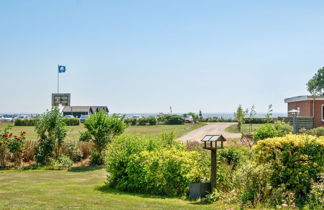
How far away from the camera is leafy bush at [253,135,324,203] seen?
7.54 m

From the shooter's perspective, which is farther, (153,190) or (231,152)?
(231,152)

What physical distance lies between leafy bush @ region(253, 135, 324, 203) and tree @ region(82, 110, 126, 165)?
8888 millimetres

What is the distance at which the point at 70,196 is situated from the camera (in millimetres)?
8273

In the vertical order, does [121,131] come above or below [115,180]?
above

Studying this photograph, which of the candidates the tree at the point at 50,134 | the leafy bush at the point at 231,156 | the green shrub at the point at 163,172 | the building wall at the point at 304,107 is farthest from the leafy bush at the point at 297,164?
the building wall at the point at 304,107

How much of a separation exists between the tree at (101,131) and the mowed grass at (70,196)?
318 centimetres

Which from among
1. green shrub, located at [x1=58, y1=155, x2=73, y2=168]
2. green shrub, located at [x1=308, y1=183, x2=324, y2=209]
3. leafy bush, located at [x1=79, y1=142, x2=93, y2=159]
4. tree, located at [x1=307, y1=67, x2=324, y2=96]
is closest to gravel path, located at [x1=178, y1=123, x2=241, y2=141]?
leafy bush, located at [x1=79, y1=142, x2=93, y2=159]

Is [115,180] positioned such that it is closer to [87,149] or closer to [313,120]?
[87,149]

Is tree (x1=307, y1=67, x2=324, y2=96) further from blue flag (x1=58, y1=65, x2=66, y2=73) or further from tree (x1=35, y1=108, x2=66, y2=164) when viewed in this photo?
tree (x1=35, y1=108, x2=66, y2=164)

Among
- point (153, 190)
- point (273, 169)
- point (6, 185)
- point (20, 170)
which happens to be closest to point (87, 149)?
point (20, 170)

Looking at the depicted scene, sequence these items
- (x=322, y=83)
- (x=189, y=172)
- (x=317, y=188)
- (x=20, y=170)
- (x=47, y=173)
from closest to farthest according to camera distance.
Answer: (x=317, y=188), (x=189, y=172), (x=47, y=173), (x=20, y=170), (x=322, y=83)

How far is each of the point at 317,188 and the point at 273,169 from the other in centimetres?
91

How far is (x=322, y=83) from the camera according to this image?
7869 centimetres

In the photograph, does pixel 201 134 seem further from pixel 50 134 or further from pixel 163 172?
pixel 163 172
